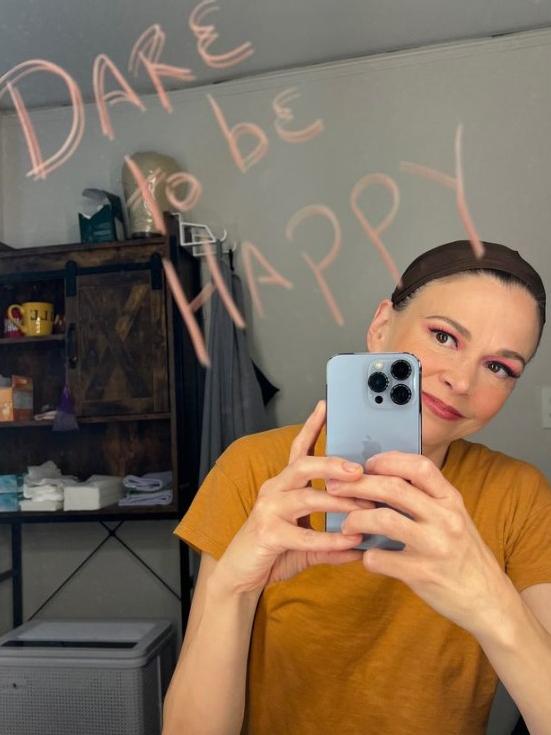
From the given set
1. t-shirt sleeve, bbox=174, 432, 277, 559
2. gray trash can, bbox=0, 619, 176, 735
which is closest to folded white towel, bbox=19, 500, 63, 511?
gray trash can, bbox=0, 619, 176, 735

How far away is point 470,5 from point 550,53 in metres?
0.16

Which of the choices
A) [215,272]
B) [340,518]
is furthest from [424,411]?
[215,272]

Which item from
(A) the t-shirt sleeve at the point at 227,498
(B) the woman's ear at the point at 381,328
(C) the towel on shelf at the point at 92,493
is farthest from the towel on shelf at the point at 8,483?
(B) the woman's ear at the point at 381,328

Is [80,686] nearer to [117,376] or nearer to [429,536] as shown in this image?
[117,376]

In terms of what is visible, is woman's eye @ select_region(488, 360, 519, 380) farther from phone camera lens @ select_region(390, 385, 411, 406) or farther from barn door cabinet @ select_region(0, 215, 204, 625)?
barn door cabinet @ select_region(0, 215, 204, 625)

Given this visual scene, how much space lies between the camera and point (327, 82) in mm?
1018

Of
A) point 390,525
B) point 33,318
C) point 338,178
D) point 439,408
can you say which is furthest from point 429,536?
point 33,318

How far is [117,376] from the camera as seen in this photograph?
112 centimetres

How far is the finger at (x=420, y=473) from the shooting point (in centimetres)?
34

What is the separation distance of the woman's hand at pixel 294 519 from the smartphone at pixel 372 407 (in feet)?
0.07

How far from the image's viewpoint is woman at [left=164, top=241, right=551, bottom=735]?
0.37 metres

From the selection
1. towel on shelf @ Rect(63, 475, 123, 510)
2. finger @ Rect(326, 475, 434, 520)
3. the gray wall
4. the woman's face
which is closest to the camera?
finger @ Rect(326, 475, 434, 520)

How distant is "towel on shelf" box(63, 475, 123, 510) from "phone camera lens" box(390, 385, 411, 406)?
2.56 feet

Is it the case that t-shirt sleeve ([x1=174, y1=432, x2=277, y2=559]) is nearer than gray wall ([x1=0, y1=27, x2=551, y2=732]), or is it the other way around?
t-shirt sleeve ([x1=174, y1=432, x2=277, y2=559])
